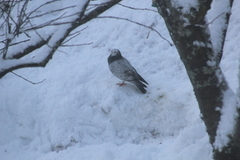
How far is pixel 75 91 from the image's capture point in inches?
242

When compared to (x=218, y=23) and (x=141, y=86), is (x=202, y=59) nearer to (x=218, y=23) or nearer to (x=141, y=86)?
(x=218, y=23)

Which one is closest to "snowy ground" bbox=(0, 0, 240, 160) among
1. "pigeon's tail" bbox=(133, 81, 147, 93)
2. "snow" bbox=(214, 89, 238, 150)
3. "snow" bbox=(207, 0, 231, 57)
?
"pigeon's tail" bbox=(133, 81, 147, 93)

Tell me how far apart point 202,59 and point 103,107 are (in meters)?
3.50

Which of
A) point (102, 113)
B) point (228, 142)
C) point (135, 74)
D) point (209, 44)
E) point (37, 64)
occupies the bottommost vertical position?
point (102, 113)

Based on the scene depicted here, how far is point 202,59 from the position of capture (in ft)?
7.60

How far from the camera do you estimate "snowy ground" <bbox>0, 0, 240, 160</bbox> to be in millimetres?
4711

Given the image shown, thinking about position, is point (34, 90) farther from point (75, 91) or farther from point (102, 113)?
point (102, 113)

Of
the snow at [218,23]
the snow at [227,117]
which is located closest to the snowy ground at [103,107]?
the snow at [227,117]

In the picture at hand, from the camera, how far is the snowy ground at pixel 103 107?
4711mm

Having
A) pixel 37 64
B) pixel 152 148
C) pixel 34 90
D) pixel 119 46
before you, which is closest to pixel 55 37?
pixel 37 64

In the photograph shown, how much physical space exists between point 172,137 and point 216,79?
258cm

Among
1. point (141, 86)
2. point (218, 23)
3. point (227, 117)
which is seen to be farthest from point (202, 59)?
point (141, 86)

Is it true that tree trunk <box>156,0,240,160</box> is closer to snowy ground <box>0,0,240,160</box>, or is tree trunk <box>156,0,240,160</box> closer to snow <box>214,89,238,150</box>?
snow <box>214,89,238,150</box>

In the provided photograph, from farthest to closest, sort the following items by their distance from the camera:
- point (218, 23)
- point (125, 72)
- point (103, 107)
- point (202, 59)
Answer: point (125, 72)
point (103, 107)
point (218, 23)
point (202, 59)
